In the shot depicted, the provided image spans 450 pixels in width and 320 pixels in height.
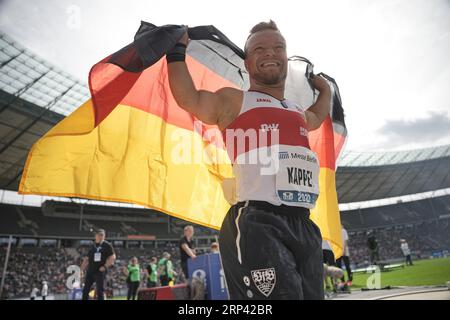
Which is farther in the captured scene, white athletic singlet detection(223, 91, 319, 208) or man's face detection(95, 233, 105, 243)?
man's face detection(95, 233, 105, 243)

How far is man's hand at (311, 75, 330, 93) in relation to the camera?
2666 mm

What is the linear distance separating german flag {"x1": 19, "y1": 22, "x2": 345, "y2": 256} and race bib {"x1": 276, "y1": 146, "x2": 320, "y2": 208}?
1.51 ft

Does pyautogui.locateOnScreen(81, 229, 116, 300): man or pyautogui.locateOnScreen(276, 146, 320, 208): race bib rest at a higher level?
pyautogui.locateOnScreen(276, 146, 320, 208): race bib

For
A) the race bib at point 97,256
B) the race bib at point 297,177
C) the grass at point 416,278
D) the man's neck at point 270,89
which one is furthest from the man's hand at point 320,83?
the race bib at point 97,256

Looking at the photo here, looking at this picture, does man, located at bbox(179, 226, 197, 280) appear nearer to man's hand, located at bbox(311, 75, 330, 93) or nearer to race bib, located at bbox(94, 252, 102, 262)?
race bib, located at bbox(94, 252, 102, 262)

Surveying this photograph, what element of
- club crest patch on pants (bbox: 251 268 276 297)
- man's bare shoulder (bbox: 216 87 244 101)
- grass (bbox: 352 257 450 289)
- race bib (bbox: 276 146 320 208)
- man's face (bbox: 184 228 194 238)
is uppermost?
man's bare shoulder (bbox: 216 87 244 101)

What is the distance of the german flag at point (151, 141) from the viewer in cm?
220

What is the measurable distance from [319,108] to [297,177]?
95 centimetres

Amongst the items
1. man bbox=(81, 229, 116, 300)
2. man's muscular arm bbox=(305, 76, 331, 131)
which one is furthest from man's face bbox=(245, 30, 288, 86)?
man bbox=(81, 229, 116, 300)

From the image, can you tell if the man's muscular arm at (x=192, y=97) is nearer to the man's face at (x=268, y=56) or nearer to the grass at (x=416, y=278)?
the man's face at (x=268, y=56)

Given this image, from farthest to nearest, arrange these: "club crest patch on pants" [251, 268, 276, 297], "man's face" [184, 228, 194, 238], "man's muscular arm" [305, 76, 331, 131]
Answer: "man's face" [184, 228, 194, 238]
"man's muscular arm" [305, 76, 331, 131]
"club crest patch on pants" [251, 268, 276, 297]

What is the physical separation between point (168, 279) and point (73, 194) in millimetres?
9393

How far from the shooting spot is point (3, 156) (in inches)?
921

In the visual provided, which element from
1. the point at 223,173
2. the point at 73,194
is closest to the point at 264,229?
the point at 223,173
